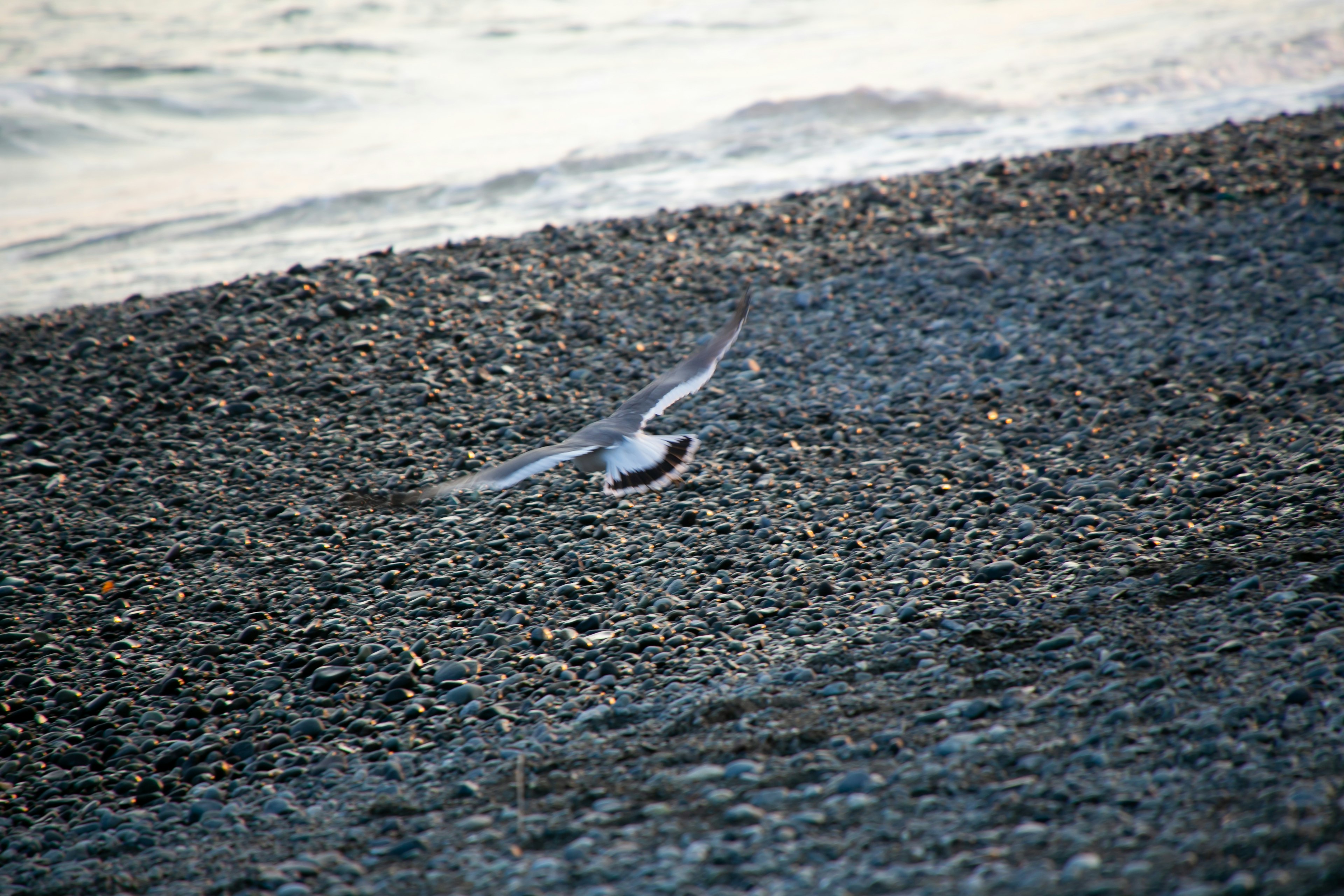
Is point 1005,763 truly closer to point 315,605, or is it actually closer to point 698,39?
point 315,605

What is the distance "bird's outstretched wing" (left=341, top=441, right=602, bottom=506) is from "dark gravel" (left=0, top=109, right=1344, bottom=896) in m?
0.74

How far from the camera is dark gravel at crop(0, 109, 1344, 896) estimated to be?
356 cm

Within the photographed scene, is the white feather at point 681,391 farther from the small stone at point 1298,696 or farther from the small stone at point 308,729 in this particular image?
the small stone at point 1298,696

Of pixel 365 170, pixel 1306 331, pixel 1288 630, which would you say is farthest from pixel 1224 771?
pixel 365 170

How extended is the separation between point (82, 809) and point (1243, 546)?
17.9 feet

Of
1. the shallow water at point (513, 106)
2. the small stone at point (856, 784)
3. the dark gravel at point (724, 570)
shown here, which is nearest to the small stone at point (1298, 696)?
the dark gravel at point (724, 570)

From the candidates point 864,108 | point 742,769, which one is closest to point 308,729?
point 742,769

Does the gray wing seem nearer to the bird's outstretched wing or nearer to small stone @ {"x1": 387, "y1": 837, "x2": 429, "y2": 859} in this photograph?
the bird's outstretched wing

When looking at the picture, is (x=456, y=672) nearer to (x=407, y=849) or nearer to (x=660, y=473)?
(x=407, y=849)

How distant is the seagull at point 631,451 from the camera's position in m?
4.99

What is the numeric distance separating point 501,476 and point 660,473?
0.89 meters

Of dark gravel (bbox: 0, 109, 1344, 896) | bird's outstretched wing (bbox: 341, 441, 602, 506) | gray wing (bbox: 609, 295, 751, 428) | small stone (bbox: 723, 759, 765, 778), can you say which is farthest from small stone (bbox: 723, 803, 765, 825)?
gray wing (bbox: 609, 295, 751, 428)

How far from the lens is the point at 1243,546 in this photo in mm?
4891

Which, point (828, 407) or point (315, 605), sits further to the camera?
point (828, 407)
